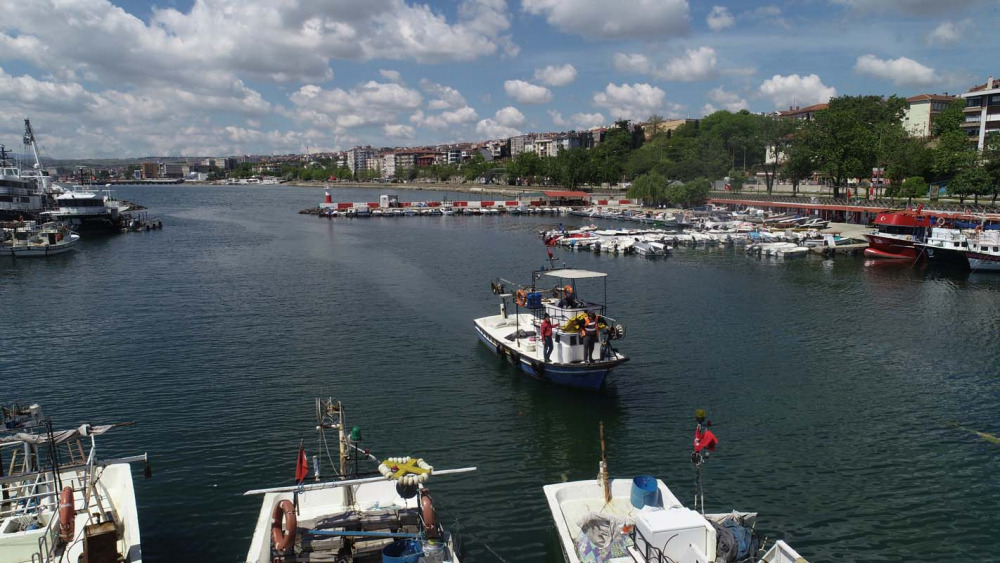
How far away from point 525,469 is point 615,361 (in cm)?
609

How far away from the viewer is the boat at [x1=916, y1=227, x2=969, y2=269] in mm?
50750

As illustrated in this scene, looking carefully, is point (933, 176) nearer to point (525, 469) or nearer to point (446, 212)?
point (446, 212)

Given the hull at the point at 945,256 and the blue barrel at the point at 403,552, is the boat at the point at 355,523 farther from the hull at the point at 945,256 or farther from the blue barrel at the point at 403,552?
the hull at the point at 945,256

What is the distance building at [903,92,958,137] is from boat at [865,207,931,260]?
74530 millimetres

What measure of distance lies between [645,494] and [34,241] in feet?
225

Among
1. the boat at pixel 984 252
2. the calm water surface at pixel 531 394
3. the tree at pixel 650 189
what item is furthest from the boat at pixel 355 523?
the tree at pixel 650 189

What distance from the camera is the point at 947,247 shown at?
51.2 metres

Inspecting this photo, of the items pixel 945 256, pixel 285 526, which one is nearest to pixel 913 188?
pixel 945 256

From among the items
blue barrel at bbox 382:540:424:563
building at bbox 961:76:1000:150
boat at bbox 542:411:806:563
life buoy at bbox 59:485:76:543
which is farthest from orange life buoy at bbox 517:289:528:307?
building at bbox 961:76:1000:150

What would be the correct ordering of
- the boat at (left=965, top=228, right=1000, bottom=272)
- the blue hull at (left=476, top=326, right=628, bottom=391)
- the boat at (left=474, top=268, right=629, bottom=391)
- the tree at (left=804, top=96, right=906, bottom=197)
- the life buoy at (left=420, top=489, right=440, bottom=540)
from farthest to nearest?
the tree at (left=804, top=96, right=906, bottom=197), the boat at (left=965, top=228, right=1000, bottom=272), the boat at (left=474, top=268, right=629, bottom=391), the blue hull at (left=476, top=326, right=628, bottom=391), the life buoy at (left=420, top=489, right=440, bottom=540)

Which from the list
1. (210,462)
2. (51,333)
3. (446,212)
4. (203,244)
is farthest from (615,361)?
(446,212)

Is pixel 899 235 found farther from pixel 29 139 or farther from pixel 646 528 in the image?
pixel 29 139

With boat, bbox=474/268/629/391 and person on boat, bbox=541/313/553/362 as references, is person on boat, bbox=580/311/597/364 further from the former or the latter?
person on boat, bbox=541/313/553/362

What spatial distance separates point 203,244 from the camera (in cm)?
7175
